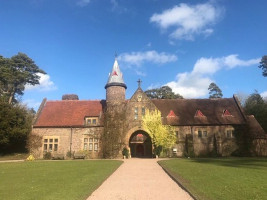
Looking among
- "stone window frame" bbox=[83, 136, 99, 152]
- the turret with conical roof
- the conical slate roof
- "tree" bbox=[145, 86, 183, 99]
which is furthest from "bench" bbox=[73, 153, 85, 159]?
"tree" bbox=[145, 86, 183, 99]

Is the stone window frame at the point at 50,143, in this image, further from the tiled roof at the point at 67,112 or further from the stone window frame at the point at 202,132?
the stone window frame at the point at 202,132

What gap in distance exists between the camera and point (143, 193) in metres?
10.2

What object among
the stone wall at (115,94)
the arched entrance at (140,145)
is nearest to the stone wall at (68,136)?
the stone wall at (115,94)

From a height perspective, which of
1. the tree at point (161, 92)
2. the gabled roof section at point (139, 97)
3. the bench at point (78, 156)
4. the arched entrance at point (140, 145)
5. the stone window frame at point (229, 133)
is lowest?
the bench at point (78, 156)

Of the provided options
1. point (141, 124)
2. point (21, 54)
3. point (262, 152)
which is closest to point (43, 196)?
point (141, 124)

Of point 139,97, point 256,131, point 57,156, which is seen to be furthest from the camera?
point 139,97

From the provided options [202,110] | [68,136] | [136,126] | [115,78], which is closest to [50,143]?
[68,136]

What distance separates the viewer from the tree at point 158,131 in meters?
32.4

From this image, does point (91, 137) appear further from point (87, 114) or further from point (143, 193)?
point (143, 193)

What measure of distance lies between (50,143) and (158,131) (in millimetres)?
15498

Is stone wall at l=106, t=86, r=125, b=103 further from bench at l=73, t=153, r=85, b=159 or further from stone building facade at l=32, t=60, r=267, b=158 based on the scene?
bench at l=73, t=153, r=85, b=159

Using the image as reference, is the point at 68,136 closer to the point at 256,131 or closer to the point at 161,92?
the point at 256,131

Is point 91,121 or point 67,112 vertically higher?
point 67,112

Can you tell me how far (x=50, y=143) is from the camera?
35.5 m
